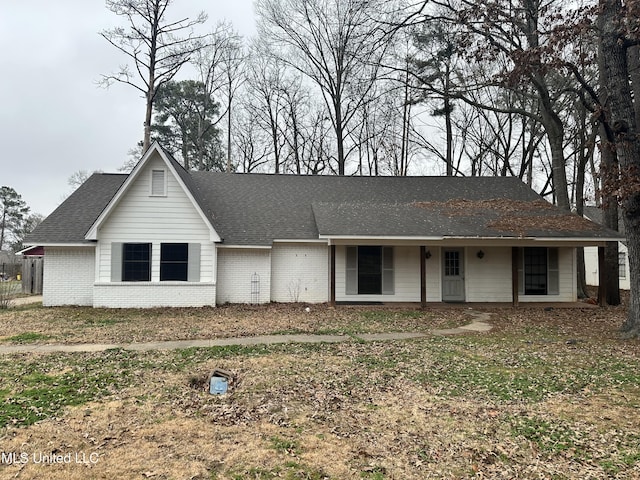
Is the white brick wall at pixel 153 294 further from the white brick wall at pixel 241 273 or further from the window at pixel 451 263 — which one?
the window at pixel 451 263

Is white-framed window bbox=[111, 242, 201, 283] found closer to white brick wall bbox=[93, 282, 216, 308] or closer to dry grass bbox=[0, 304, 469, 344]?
white brick wall bbox=[93, 282, 216, 308]

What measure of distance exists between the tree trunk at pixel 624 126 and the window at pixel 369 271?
24.2 feet

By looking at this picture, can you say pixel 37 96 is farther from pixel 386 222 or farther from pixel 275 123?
pixel 386 222

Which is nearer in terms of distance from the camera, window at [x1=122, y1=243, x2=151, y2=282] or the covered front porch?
window at [x1=122, y1=243, x2=151, y2=282]

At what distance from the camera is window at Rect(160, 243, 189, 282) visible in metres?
13.4

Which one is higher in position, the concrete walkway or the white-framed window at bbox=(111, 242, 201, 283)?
the white-framed window at bbox=(111, 242, 201, 283)

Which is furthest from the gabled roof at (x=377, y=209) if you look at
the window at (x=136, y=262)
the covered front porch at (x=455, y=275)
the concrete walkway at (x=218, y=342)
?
the concrete walkway at (x=218, y=342)

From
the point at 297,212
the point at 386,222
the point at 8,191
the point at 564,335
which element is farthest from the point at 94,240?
the point at 8,191

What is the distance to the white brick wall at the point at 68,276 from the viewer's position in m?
13.6

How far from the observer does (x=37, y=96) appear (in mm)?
19172

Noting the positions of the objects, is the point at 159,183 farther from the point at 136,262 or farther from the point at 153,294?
the point at 153,294

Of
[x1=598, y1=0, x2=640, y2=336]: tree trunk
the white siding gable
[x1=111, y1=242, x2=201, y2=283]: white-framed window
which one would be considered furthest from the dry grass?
[x1=598, y1=0, x2=640, y2=336]: tree trunk

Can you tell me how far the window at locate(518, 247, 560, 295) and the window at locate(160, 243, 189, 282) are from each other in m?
12.6

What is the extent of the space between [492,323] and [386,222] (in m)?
5.10
